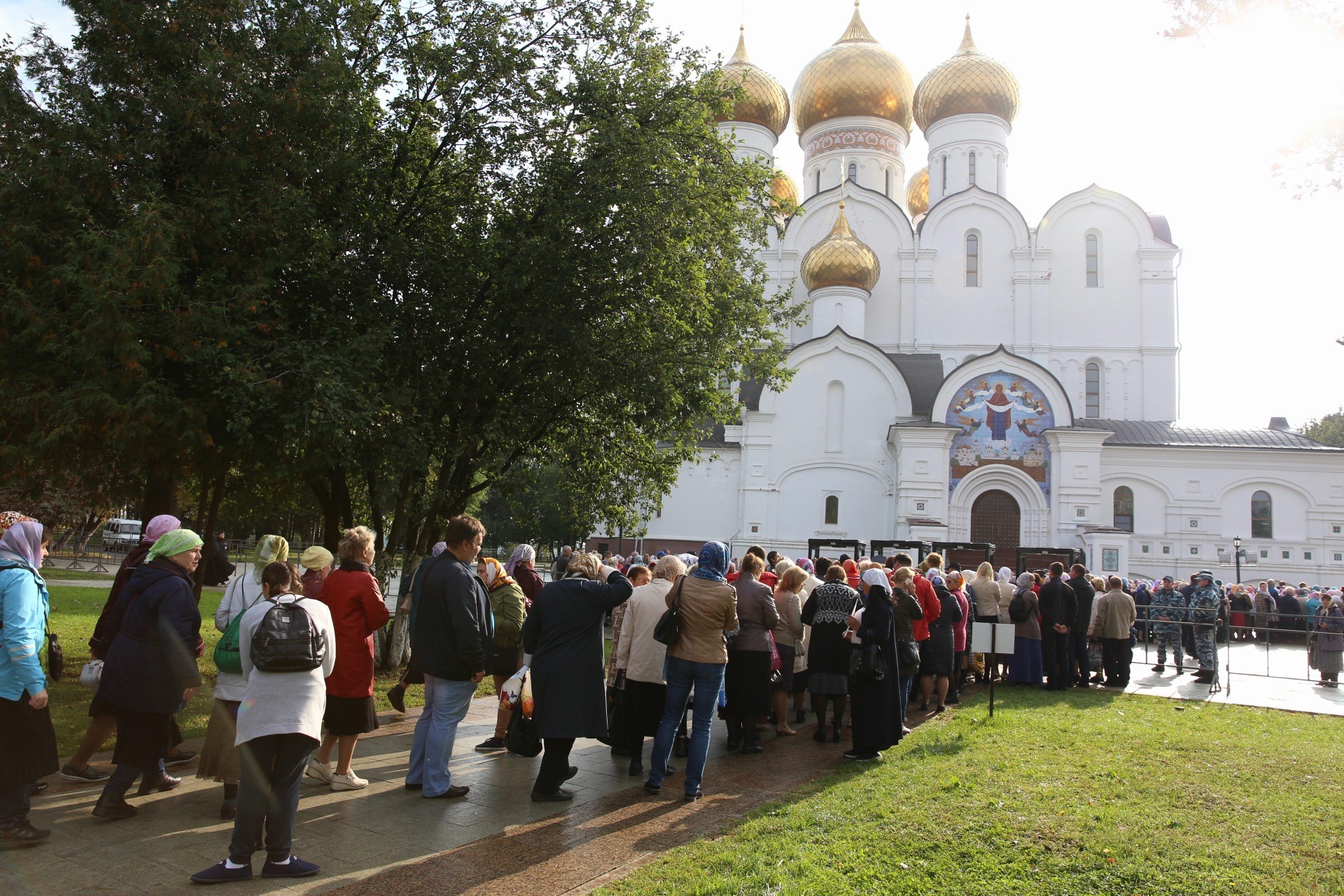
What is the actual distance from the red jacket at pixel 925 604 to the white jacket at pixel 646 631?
3631 millimetres

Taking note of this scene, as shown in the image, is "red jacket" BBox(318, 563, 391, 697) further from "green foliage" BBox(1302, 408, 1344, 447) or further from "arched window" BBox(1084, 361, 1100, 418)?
"green foliage" BBox(1302, 408, 1344, 447)

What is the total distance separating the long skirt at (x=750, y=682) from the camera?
807 cm

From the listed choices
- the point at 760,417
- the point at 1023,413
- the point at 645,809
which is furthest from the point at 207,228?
the point at 1023,413

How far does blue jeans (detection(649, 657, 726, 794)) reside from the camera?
6.46 metres

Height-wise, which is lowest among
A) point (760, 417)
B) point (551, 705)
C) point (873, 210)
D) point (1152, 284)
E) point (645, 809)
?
point (645, 809)

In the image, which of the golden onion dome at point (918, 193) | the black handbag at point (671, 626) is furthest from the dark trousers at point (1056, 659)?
the golden onion dome at point (918, 193)

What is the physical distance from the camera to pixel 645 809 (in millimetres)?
6172

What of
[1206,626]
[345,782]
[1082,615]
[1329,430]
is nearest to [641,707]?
[345,782]

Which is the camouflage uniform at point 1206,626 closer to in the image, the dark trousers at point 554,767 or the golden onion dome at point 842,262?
the dark trousers at point 554,767

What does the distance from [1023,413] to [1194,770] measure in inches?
996

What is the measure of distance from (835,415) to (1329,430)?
4496 centimetres

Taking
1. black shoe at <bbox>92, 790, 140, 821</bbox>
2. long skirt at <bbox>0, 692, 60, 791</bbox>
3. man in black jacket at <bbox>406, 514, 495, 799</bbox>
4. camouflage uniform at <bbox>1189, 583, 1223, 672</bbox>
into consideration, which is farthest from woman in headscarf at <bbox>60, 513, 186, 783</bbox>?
camouflage uniform at <bbox>1189, 583, 1223, 672</bbox>

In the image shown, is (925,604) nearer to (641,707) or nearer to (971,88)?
(641,707)

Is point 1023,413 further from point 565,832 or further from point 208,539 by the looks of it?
point 565,832
